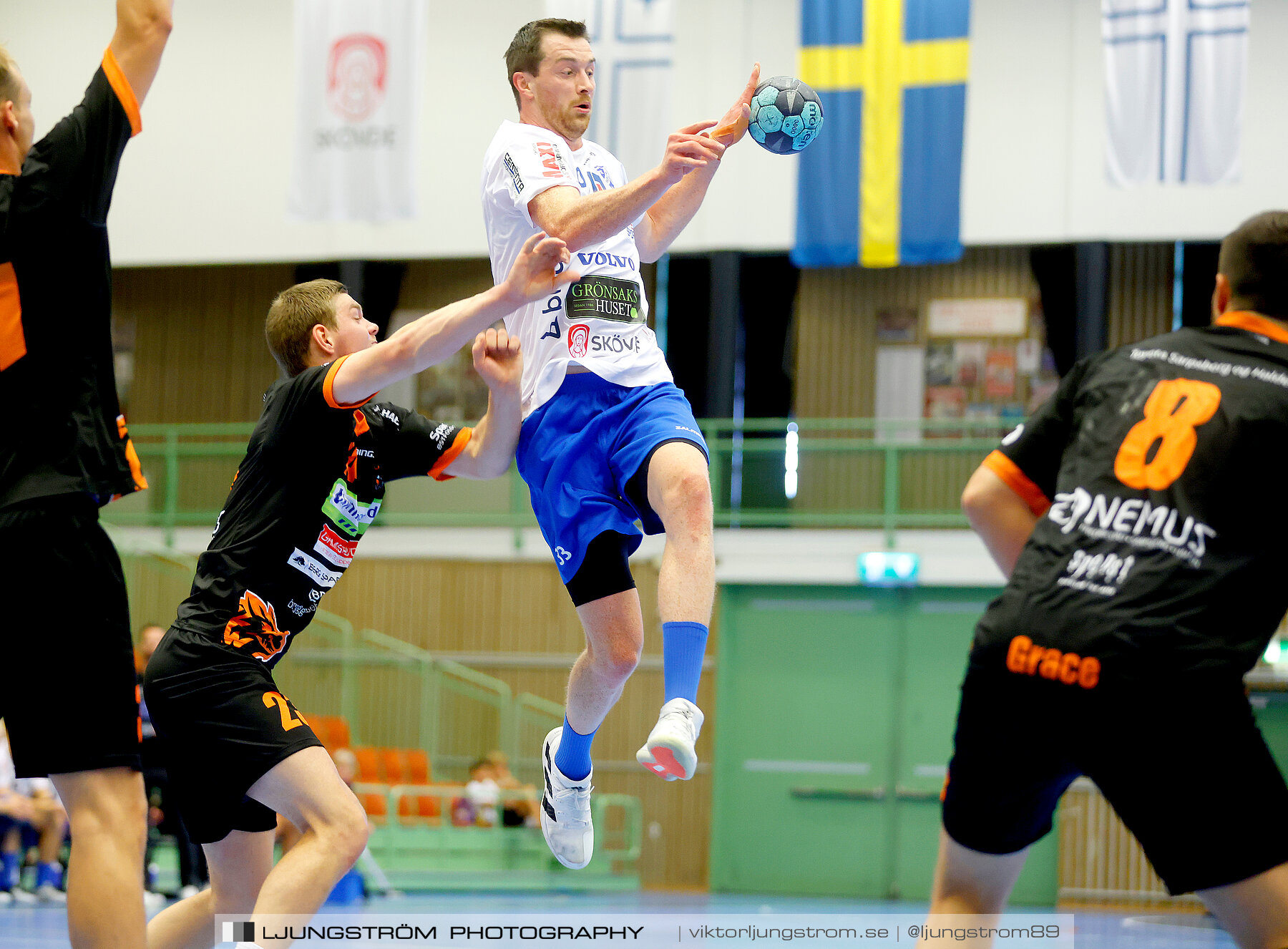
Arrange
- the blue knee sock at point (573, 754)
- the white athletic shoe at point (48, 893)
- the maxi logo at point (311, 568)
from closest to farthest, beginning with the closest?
1. the maxi logo at point (311, 568)
2. the blue knee sock at point (573, 754)
3. the white athletic shoe at point (48, 893)

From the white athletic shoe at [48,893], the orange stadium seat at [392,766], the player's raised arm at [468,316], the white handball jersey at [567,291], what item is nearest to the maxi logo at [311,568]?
the player's raised arm at [468,316]

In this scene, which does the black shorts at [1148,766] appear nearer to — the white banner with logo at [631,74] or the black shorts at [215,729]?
the black shorts at [215,729]

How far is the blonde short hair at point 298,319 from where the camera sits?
520 centimetres

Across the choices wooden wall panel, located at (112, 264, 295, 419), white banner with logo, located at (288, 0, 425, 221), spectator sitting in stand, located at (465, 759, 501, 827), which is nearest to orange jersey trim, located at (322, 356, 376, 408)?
white banner with logo, located at (288, 0, 425, 221)

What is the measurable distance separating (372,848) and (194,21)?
12777 millimetres

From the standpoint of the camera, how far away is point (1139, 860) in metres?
17.2

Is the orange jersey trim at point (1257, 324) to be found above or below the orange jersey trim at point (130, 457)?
above

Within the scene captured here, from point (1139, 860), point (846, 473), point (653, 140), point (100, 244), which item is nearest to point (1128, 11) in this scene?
point (653, 140)

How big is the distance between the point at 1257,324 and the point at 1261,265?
147 mm

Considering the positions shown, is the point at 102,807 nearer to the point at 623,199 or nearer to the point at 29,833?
the point at 623,199

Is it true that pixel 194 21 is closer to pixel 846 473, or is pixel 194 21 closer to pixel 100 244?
pixel 846 473

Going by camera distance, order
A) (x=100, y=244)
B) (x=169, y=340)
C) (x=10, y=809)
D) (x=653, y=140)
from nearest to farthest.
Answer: (x=100, y=244)
(x=10, y=809)
(x=653, y=140)
(x=169, y=340)

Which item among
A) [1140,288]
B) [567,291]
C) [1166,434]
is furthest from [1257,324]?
[1140,288]

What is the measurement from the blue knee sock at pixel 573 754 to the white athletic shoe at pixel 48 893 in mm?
→ 8828
